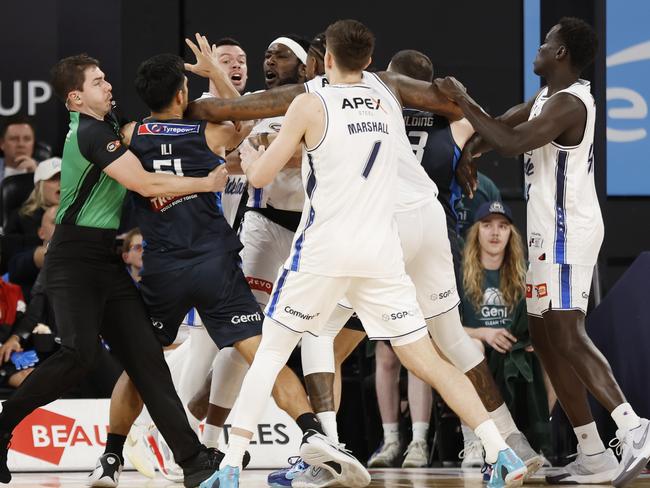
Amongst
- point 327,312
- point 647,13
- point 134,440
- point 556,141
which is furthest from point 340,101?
point 647,13

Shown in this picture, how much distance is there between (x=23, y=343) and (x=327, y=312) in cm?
355

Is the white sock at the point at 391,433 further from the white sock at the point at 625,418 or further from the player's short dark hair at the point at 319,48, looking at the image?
the player's short dark hair at the point at 319,48

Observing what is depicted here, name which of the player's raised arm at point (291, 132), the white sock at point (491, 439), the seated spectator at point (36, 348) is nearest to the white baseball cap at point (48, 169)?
the seated spectator at point (36, 348)

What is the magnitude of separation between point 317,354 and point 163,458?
68.6 inches

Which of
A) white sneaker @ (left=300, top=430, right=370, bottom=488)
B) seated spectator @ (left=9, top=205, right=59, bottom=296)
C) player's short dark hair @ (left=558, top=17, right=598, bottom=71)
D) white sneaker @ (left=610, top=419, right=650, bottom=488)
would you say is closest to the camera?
white sneaker @ (left=300, top=430, right=370, bottom=488)

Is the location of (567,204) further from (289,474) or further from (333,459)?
(289,474)

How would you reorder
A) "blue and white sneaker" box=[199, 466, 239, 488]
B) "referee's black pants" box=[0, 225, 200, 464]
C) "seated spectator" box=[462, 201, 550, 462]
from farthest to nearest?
"seated spectator" box=[462, 201, 550, 462] < "referee's black pants" box=[0, 225, 200, 464] < "blue and white sneaker" box=[199, 466, 239, 488]

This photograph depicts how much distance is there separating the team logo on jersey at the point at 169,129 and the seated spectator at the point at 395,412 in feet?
9.05

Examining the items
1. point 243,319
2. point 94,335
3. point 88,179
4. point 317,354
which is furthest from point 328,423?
point 88,179

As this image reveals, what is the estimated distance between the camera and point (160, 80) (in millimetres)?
6113

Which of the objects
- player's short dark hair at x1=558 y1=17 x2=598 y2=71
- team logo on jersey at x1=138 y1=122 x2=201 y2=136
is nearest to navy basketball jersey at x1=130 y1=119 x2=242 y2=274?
team logo on jersey at x1=138 y1=122 x2=201 y2=136

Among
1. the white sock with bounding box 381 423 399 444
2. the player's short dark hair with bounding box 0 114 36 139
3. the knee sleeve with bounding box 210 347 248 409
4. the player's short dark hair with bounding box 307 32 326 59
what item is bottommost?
the white sock with bounding box 381 423 399 444

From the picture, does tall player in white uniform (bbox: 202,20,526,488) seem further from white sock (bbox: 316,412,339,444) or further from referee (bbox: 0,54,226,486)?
→ white sock (bbox: 316,412,339,444)

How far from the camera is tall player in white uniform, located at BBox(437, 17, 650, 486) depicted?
6129 millimetres
